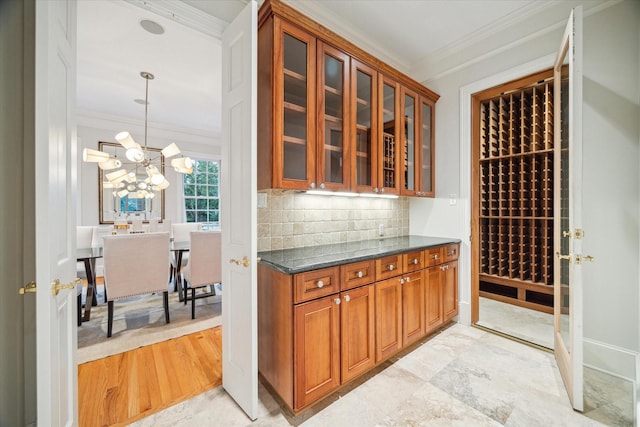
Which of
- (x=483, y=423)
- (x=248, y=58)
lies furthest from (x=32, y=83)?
(x=483, y=423)

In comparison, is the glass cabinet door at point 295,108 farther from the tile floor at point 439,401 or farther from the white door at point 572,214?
the white door at point 572,214

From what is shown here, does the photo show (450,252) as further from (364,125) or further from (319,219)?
(364,125)

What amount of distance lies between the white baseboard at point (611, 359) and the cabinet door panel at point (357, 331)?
5.58 feet

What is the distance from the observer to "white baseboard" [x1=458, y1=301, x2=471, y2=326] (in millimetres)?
2773

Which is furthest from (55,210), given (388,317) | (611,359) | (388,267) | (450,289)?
(611,359)

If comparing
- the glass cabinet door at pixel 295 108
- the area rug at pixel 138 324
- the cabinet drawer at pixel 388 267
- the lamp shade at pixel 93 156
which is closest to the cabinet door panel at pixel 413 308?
the cabinet drawer at pixel 388 267

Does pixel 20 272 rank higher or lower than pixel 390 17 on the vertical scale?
lower

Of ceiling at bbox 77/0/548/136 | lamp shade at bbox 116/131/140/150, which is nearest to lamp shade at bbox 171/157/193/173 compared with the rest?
lamp shade at bbox 116/131/140/150

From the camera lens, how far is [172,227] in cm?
459

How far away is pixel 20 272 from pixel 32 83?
89 centimetres

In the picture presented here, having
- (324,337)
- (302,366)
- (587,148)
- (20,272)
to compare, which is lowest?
(302,366)

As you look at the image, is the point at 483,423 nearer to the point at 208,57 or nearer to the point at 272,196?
the point at 272,196

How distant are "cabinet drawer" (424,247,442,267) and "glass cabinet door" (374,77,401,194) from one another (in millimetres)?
625

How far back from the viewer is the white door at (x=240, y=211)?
1.52 meters
